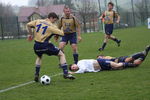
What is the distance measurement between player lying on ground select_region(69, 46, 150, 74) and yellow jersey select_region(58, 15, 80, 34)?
2.16 metres

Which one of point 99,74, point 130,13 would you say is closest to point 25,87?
point 99,74

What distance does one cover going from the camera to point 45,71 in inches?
376

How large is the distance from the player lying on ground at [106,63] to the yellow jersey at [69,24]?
7.08 ft

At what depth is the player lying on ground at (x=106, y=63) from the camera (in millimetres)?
8578

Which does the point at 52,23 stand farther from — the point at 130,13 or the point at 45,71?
the point at 130,13

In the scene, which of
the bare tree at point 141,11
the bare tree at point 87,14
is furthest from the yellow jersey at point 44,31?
the bare tree at point 141,11

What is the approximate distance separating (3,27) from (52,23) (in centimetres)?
3694

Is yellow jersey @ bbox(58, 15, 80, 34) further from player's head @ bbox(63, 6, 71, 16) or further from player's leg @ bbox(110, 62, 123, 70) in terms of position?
player's leg @ bbox(110, 62, 123, 70)

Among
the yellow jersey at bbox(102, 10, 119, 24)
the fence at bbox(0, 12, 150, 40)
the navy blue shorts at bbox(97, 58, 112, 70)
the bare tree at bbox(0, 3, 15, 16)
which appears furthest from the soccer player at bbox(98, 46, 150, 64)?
the bare tree at bbox(0, 3, 15, 16)

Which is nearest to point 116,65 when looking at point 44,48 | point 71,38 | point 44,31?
point 44,48

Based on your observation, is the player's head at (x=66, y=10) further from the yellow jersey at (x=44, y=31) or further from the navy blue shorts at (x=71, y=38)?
the yellow jersey at (x=44, y=31)

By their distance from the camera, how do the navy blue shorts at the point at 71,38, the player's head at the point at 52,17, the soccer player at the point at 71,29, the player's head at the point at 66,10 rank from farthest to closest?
the navy blue shorts at the point at 71,38, the soccer player at the point at 71,29, the player's head at the point at 66,10, the player's head at the point at 52,17

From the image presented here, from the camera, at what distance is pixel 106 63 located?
860cm

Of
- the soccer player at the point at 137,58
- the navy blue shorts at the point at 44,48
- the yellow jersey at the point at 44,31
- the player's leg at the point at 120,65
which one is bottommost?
the player's leg at the point at 120,65
